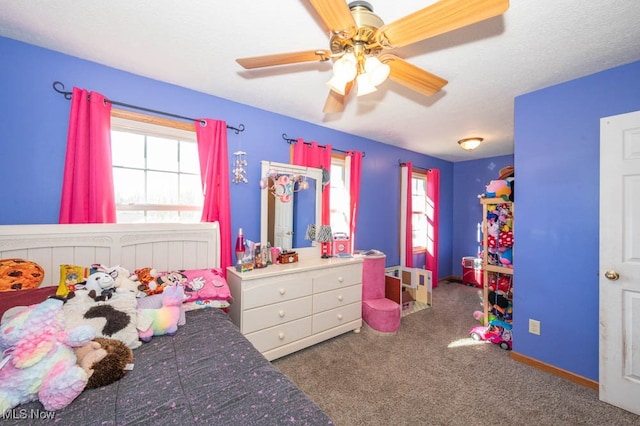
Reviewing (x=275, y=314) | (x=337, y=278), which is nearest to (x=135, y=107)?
(x=275, y=314)

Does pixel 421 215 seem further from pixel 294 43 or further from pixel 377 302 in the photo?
pixel 294 43

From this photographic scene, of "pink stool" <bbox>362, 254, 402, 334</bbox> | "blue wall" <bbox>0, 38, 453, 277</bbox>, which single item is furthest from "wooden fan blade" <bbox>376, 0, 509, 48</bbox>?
"pink stool" <bbox>362, 254, 402, 334</bbox>

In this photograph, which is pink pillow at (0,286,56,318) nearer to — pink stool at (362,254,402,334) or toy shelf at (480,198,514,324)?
pink stool at (362,254,402,334)

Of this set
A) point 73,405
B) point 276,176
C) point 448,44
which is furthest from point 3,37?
point 448,44

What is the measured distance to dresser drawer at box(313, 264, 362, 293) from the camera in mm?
2496

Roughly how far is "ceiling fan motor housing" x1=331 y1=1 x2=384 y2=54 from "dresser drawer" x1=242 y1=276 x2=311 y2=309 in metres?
1.80

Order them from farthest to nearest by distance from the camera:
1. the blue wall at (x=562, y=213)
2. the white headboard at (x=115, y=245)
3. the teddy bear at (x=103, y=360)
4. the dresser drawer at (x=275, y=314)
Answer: the dresser drawer at (x=275, y=314)
the blue wall at (x=562, y=213)
the white headboard at (x=115, y=245)
the teddy bear at (x=103, y=360)

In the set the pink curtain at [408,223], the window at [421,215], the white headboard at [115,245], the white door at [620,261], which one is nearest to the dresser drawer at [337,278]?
the white headboard at [115,245]

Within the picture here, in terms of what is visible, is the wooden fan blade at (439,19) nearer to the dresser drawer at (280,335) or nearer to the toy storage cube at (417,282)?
the dresser drawer at (280,335)

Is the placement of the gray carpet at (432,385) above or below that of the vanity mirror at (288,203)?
below

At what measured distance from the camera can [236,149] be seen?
99.3 inches

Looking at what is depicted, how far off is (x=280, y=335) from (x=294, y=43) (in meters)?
2.30

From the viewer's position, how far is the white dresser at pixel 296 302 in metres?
2.09

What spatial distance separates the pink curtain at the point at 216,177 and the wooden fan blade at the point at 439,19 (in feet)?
5.66
